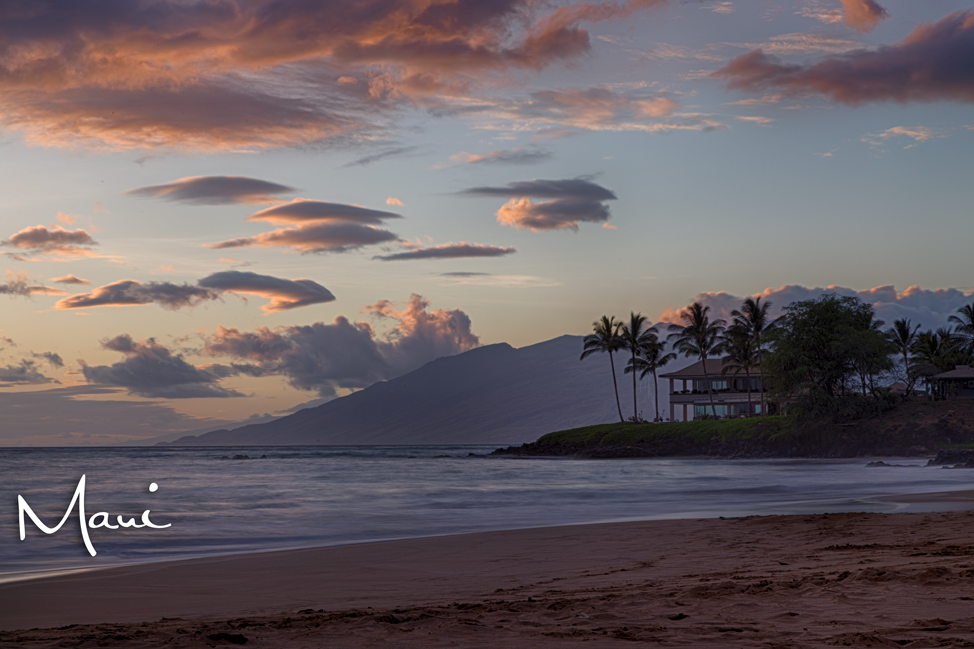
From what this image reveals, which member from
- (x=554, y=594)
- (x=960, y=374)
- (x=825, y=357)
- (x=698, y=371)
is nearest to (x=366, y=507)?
(x=554, y=594)

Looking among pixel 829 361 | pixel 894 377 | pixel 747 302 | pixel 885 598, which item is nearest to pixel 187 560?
pixel 885 598

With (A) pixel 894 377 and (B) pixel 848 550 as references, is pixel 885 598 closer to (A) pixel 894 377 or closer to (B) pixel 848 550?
(B) pixel 848 550

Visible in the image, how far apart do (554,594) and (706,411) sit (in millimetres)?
90518

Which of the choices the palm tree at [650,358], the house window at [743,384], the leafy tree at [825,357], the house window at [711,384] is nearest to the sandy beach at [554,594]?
the leafy tree at [825,357]

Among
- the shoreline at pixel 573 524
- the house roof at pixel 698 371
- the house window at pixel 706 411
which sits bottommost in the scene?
the house window at pixel 706 411

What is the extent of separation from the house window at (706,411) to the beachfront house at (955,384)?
2262cm

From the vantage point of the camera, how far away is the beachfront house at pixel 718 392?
92938 mm

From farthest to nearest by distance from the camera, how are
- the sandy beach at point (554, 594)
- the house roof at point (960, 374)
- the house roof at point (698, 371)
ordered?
the house roof at point (698, 371) < the house roof at point (960, 374) < the sandy beach at point (554, 594)

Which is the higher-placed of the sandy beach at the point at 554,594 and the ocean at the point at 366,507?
the sandy beach at the point at 554,594

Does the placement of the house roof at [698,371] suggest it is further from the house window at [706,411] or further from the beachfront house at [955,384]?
the beachfront house at [955,384]

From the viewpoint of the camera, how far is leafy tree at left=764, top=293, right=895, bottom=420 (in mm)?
67250

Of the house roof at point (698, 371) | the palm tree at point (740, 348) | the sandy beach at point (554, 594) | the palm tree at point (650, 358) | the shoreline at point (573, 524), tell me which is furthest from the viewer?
the house roof at point (698, 371)

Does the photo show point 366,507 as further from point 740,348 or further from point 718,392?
point 718,392

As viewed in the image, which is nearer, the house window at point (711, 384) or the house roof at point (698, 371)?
the house window at point (711, 384)
